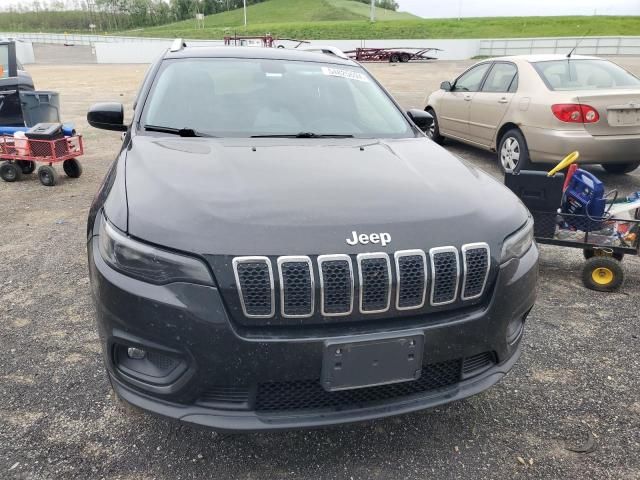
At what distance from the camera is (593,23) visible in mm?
53969

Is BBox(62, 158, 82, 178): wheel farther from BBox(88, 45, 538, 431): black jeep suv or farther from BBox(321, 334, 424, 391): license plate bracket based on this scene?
Result: BBox(321, 334, 424, 391): license plate bracket

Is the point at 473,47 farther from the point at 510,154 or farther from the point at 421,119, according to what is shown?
the point at 421,119

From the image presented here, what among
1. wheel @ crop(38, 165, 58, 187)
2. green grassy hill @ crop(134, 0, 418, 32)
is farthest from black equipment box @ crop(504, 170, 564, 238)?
green grassy hill @ crop(134, 0, 418, 32)

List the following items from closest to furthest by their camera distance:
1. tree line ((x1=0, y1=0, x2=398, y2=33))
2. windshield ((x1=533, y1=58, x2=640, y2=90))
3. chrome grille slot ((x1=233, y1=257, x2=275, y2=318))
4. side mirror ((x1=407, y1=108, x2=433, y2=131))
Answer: chrome grille slot ((x1=233, y1=257, x2=275, y2=318)) < side mirror ((x1=407, y1=108, x2=433, y2=131)) < windshield ((x1=533, y1=58, x2=640, y2=90)) < tree line ((x1=0, y1=0, x2=398, y2=33))

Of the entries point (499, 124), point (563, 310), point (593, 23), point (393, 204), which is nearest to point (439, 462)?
point (393, 204)

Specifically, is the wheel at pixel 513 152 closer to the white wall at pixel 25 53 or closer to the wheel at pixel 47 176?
the wheel at pixel 47 176

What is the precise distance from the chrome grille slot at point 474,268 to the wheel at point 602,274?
230cm

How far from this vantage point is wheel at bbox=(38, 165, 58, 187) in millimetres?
6492

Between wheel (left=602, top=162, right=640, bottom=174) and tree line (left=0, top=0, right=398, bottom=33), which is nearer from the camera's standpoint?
wheel (left=602, top=162, right=640, bottom=174)

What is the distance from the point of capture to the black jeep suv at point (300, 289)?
73.6 inches

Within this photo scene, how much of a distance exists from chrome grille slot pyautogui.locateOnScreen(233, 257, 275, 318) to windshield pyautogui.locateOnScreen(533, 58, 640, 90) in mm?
5675

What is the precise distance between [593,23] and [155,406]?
63072 millimetres

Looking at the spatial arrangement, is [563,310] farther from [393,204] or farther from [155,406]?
[155,406]

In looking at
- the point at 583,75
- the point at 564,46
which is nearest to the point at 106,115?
the point at 583,75
